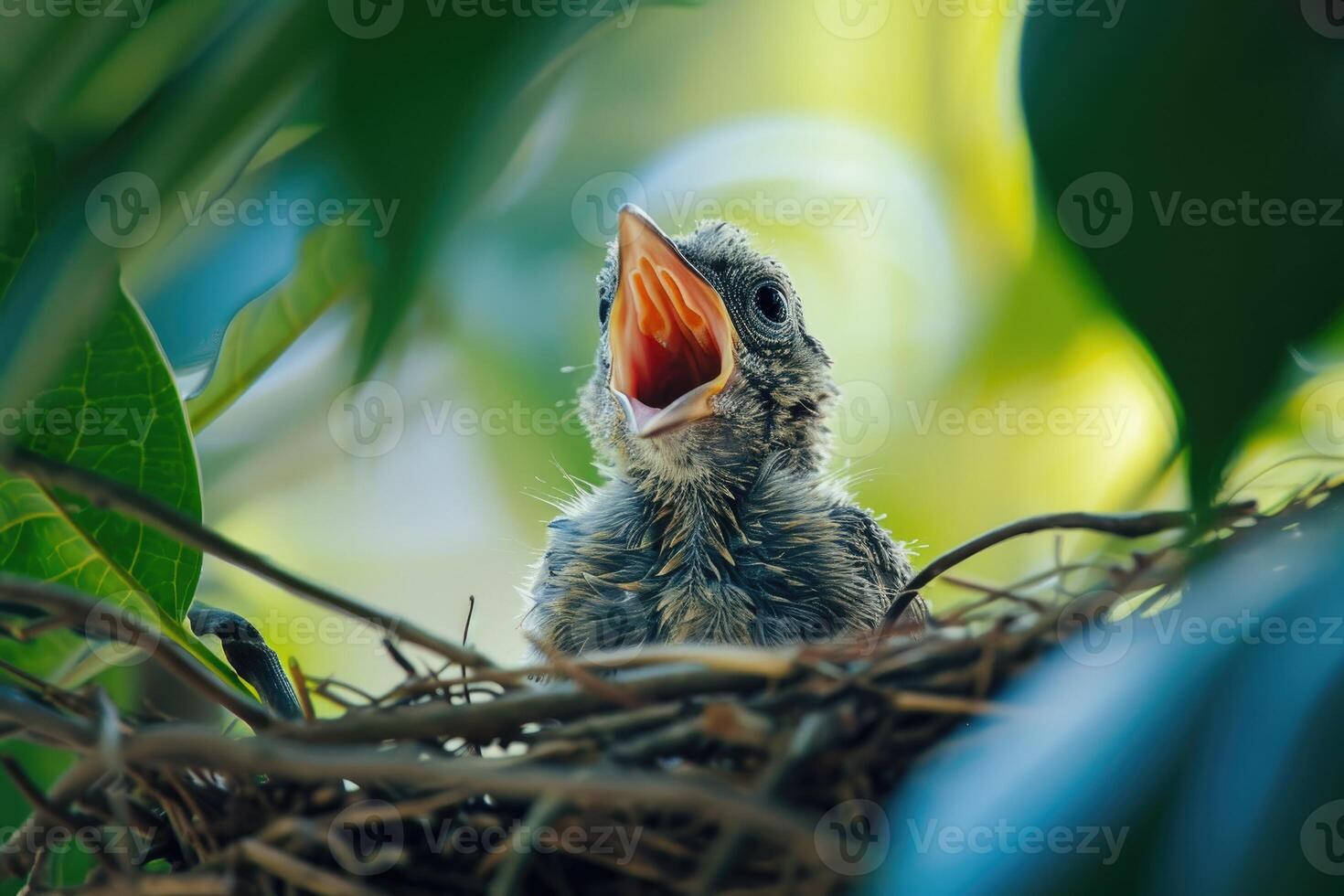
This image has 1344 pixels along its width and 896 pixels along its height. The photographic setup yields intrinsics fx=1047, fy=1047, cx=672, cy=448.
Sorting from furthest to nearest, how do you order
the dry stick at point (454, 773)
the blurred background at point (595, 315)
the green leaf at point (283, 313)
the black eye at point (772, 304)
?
the black eye at point (772, 304) → the blurred background at point (595, 315) → the green leaf at point (283, 313) → the dry stick at point (454, 773)

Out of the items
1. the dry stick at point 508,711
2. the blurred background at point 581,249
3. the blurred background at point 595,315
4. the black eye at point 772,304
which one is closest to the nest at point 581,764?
the dry stick at point 508,711

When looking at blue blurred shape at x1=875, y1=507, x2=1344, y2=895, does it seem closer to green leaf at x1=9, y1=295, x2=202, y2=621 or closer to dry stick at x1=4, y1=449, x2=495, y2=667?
dry stick at x1=4, y1=449, x2=495, y2=667

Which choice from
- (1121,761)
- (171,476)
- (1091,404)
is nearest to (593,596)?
(171,476)

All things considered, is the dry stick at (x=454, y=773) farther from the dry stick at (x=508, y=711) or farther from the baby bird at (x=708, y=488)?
the baby bird at (x=708, y=488)

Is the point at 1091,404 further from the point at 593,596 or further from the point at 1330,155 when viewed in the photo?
the point at 1330,155

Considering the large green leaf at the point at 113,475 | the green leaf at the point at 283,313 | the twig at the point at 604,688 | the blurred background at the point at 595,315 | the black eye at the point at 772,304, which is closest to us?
the twig at the point at 604,688

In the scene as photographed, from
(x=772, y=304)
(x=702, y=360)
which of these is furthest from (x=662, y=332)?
(x=772, y=304)
